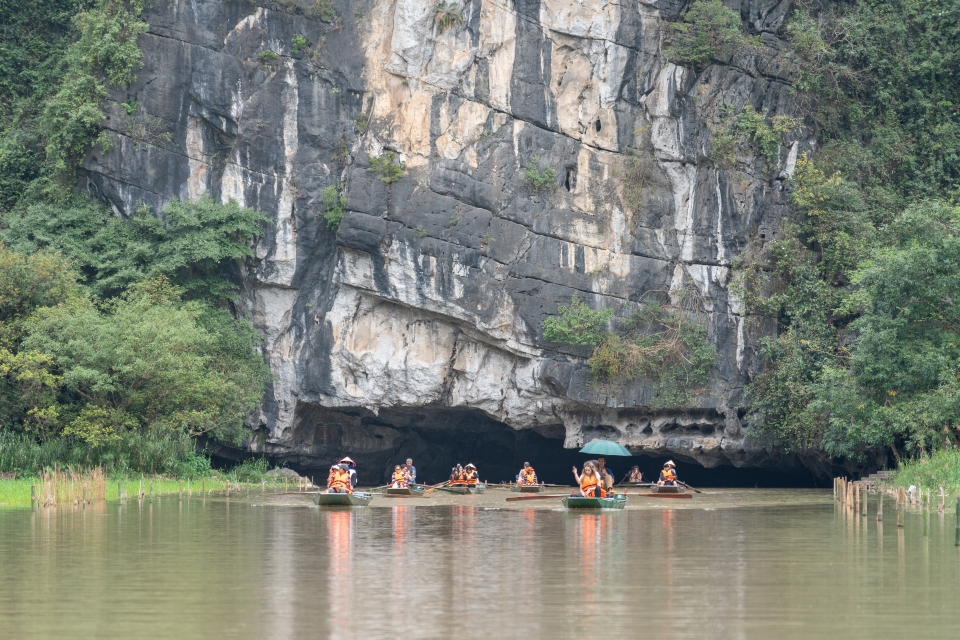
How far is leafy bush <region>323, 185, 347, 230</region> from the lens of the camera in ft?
103

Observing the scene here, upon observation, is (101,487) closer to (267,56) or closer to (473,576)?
(473,576)

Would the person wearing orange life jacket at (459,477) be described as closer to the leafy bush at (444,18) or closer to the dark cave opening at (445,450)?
the dark cave opening at (445,450)

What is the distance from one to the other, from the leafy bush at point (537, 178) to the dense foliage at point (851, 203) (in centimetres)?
587

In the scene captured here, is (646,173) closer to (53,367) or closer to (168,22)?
(168,22)

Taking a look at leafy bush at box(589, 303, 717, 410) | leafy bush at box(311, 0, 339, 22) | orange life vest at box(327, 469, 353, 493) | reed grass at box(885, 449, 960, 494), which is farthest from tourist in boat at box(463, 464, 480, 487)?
leafy bush at box(311, 0, 339, 22)

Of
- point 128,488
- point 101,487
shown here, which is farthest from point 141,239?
point 101,487

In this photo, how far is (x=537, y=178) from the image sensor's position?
3167cm

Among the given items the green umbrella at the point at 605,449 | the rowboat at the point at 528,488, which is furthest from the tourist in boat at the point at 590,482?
the rowboat at the point at 528,488

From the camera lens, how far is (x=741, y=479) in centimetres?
3622

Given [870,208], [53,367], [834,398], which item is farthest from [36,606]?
[870,208]

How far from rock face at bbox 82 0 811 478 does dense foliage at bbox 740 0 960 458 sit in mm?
914

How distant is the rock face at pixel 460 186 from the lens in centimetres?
3152

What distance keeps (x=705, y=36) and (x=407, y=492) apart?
1511cm

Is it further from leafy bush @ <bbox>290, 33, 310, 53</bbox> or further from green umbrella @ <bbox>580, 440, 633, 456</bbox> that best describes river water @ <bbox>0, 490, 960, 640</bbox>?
leafy bush @ <bbox>290, 33, 310, 53</bbox>
